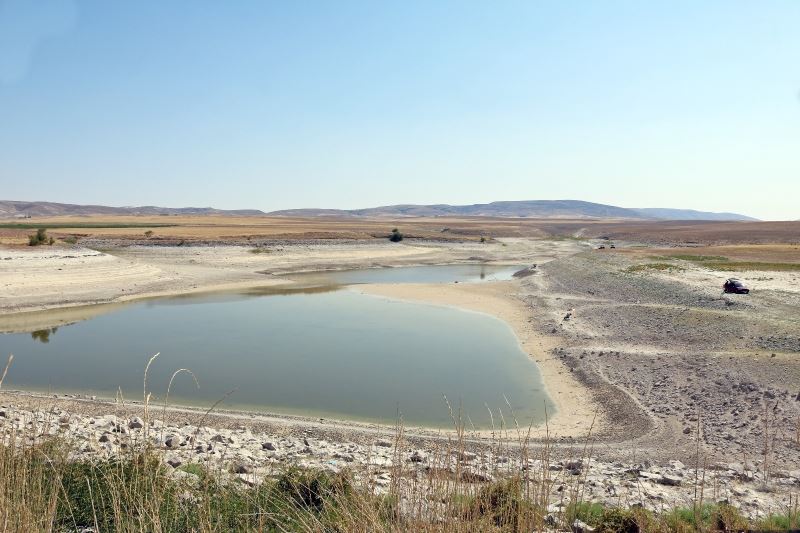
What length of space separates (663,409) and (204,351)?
1682cm

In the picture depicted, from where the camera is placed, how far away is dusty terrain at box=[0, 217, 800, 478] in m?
13.0

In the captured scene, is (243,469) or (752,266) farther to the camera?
(752,266)

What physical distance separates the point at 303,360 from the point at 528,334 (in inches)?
431

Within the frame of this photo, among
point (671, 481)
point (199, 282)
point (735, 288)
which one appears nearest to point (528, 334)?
point (735, 288)

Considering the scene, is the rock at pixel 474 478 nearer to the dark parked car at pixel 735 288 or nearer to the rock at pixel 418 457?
the rock at pixel 418 457

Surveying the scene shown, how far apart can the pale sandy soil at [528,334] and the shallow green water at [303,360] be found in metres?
0.56

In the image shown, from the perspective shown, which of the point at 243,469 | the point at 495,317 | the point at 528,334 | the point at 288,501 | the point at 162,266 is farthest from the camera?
the point at 162,266

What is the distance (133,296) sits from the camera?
1399 inches

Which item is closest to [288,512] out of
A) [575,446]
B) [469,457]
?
[469,457]

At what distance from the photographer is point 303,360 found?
20844mm

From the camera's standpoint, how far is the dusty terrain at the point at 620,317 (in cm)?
1302

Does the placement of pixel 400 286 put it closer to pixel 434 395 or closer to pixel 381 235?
pixel 434 395

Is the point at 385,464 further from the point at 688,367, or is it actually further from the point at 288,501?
the point at 688,367

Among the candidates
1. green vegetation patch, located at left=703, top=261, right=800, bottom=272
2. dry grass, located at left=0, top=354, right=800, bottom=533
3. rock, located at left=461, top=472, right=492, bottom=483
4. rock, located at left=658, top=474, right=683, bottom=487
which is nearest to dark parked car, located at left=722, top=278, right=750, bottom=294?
green vegetation patch, located at left=703, top=261, right=800, bottom=272
